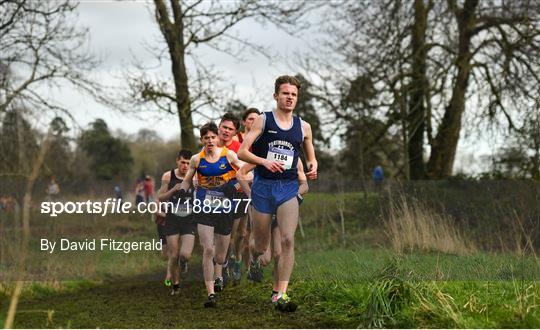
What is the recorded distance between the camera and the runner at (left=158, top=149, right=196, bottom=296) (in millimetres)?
9398

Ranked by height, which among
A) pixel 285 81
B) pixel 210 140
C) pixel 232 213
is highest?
pixel 285 81

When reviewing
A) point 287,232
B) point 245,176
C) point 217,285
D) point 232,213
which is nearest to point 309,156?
point 287,232

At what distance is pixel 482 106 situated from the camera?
21891 mm

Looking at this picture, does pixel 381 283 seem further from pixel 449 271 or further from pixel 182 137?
pixel 182 137

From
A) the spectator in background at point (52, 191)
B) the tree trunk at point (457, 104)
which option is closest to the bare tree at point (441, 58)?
the tree trunk at point (457, 104)

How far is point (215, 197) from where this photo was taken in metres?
8.90

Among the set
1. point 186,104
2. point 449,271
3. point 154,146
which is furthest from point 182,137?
point 154,146

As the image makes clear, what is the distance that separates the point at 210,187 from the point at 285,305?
186 cm

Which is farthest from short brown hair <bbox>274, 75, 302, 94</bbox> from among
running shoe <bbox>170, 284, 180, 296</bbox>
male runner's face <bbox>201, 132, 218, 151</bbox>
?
running shoe <bbox>170, 284, 180, 296</bbox>

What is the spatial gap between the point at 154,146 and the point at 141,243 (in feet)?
208

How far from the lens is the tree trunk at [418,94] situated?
70.8 ft

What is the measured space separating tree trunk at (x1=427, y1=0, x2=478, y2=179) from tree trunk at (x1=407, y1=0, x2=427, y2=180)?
2.12 ft

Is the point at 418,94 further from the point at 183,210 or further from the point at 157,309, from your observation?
the point at 157,309

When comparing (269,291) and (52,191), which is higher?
(52,191)
